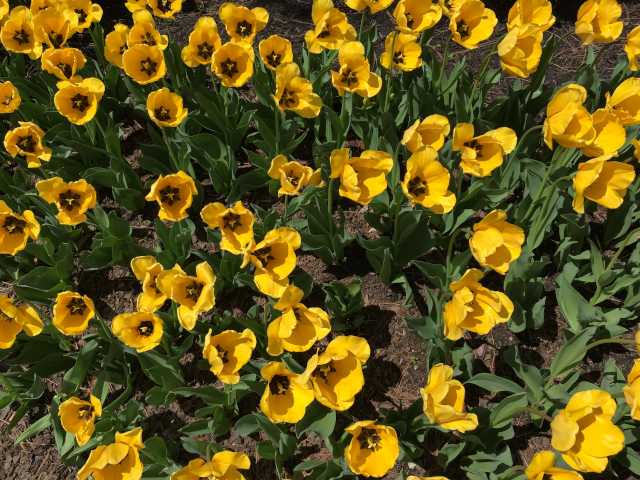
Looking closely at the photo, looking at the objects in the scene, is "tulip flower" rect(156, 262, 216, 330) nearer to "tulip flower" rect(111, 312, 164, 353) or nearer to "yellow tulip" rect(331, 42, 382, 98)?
"tulip flower" rect(111, 312, 164, 353)

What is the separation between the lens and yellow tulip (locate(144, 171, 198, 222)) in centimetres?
252

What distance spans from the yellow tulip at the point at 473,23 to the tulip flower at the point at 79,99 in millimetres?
2096

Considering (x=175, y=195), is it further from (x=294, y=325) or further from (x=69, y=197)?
(x=294, y=325)

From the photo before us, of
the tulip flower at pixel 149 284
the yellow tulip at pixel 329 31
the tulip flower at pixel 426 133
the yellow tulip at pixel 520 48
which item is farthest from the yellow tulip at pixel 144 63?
the yellow tulip at pixel 520 48

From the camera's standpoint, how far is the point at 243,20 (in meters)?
3.11

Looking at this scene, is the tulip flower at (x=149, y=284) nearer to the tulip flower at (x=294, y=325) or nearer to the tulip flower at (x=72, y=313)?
the tulip flower at (x=72, y=313)

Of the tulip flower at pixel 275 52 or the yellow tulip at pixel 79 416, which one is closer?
the yellow tulip at pixel 79 416

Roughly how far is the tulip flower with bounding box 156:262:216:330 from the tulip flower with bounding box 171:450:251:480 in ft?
1.78

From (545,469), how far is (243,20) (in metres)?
2.87

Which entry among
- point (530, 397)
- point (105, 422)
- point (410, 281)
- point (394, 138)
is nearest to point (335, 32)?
point (394, 138)

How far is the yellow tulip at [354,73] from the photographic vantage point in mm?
2799

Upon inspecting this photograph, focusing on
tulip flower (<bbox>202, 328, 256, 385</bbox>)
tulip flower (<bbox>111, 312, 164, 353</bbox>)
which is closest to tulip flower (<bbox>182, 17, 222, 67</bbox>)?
tulip flower (<bbox>111, 312, 164, 353</bbox>)

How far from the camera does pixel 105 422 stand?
2445 mm

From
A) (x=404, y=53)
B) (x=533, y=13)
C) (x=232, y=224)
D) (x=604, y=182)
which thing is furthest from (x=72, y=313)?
(x=533, y=13)
